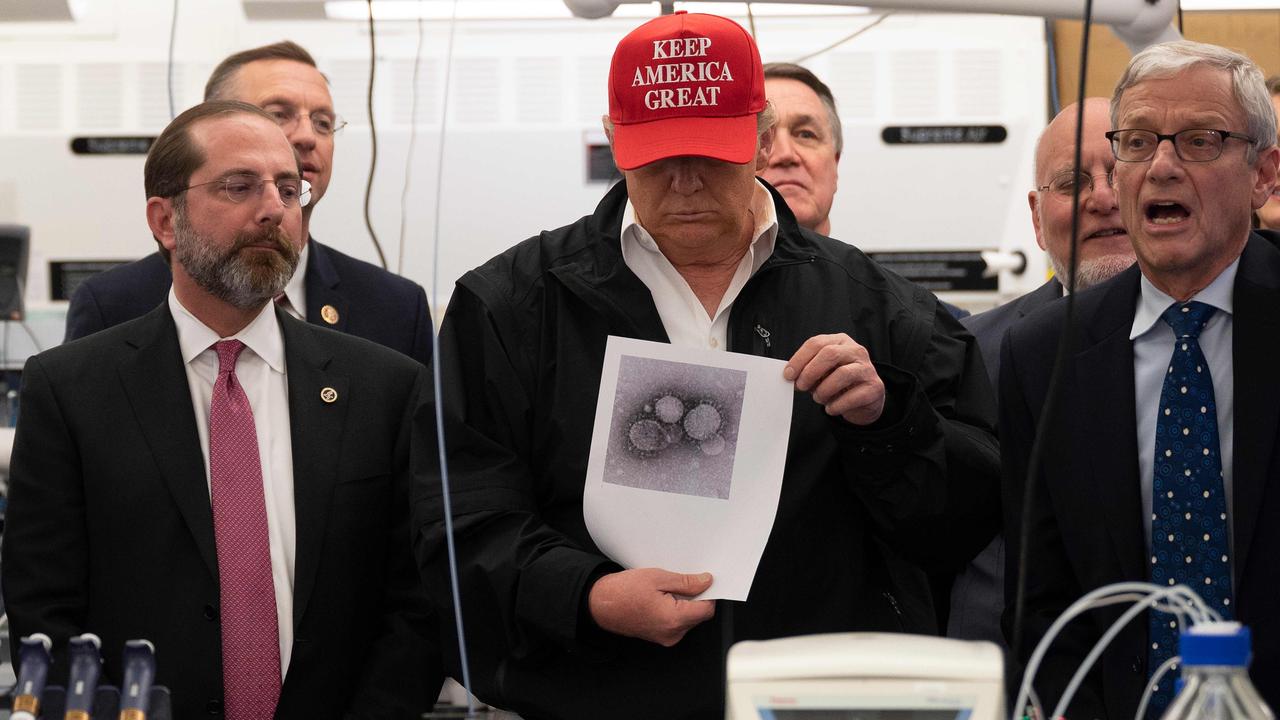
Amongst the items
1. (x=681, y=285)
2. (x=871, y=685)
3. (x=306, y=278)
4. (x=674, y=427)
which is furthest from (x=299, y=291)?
(x=871, y=685)

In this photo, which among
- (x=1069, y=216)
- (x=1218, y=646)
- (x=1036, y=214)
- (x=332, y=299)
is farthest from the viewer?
(x=1036, y=214)

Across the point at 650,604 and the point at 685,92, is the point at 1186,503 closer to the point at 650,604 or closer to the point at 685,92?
the point at 650,604

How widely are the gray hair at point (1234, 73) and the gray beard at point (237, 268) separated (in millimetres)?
1270

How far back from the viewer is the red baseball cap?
1812 mm

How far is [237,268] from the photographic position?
2076 millimetres

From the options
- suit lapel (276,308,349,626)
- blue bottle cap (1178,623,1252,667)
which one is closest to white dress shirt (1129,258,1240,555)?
blue bottle cap (1178,623,1252,667)

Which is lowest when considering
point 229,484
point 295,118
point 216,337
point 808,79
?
point 229,484

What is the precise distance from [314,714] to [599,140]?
6.84ft

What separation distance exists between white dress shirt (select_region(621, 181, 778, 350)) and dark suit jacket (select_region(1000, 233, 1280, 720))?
38 cm

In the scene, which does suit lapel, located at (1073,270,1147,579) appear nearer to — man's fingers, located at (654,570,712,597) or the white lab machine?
man's fingers, located at (654,570,712,597)

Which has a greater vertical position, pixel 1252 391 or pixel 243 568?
pixel 1252 391

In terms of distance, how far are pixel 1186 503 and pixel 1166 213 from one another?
384mm

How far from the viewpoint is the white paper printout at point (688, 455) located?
1.70m

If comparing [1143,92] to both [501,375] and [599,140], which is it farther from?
[599,140]
